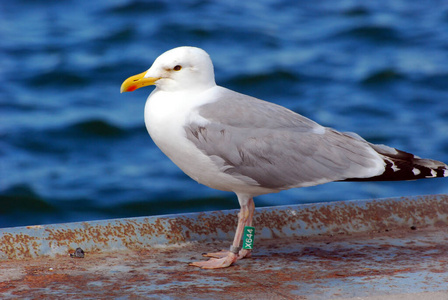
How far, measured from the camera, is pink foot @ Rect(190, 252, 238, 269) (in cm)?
332

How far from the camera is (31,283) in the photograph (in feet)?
9.95

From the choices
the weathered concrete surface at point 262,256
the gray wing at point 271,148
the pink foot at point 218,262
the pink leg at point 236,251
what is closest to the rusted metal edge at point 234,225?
the weathered concrete surface at point 262,256

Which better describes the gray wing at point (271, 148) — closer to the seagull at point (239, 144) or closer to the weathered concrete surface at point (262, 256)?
the seagull at point (239, 144)

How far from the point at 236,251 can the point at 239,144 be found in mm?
509

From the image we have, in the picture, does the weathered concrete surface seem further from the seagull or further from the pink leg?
the seagull

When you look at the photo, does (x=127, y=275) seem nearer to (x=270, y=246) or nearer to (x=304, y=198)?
(x=270, y=246)

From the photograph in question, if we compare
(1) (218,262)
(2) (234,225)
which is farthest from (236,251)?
(2) (234,225)

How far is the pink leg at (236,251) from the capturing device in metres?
3.34

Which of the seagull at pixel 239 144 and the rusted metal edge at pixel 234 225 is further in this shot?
the rusted metal edge at pixel 234 225

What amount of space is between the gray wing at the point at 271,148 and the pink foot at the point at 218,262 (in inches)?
14.6

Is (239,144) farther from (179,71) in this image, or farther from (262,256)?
(262,256)

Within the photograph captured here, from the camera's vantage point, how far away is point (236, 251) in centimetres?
341

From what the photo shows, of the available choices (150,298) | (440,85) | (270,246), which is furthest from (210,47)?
(150,298)

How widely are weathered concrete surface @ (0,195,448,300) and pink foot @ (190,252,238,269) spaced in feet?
0.14
